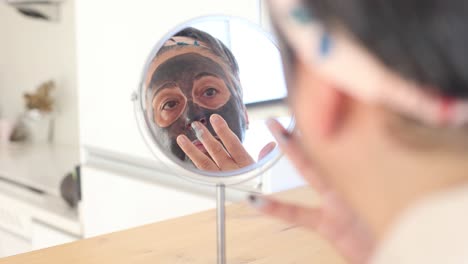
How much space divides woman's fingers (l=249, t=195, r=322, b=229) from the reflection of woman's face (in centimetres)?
17

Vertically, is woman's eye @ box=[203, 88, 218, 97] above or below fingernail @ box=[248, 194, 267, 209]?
above

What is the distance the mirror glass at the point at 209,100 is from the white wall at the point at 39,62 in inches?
71.0

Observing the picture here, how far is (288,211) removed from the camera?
1.81ft

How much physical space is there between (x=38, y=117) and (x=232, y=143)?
74.5 inches

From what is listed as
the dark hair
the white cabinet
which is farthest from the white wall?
the dark hair

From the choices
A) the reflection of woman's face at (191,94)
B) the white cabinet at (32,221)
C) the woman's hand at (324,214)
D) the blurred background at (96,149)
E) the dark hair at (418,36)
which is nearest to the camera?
the dark hair at (418,36)

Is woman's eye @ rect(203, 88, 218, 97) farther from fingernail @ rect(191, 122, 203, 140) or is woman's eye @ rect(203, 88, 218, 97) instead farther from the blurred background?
the blurred background

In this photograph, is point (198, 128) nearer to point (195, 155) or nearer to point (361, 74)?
point (195, 155)

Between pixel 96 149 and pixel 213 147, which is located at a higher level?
pixel 96 149

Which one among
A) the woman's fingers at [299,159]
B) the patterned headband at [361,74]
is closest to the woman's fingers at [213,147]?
the woman's fingers at [299,159]

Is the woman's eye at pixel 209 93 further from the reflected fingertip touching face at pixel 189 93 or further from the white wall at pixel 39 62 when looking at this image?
the white wall at pixel 39 62

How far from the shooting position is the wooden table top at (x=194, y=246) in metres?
0.80

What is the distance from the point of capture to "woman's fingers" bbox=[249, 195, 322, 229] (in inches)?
20.5

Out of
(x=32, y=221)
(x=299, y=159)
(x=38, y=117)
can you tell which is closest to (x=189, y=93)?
(x=299, y=159)
